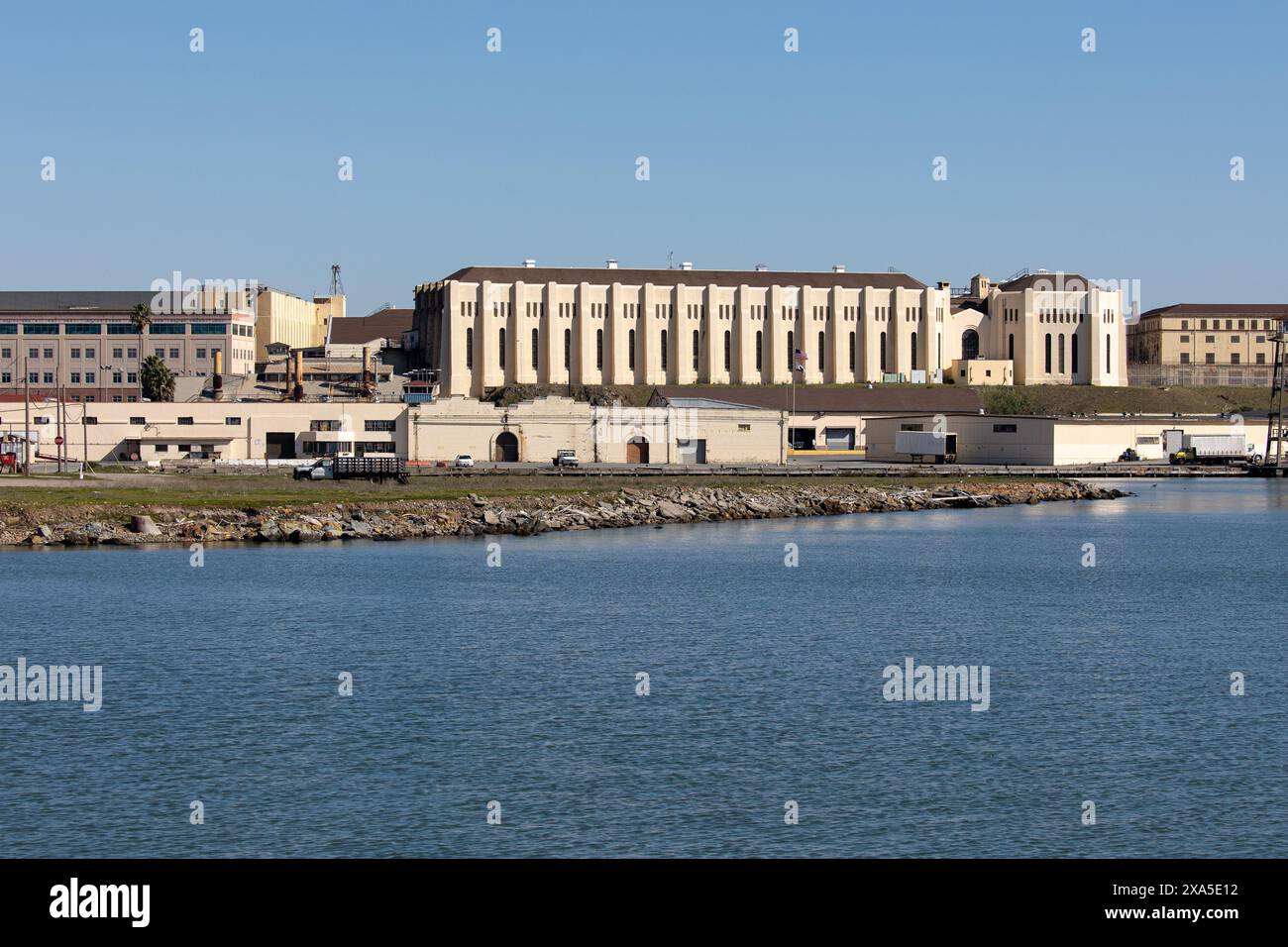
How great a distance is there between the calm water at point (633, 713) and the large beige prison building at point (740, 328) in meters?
92.4

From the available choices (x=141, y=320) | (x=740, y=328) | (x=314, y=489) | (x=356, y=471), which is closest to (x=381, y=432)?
(x=356, y=471)

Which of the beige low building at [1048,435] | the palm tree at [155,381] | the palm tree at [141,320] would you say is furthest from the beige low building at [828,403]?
the palm tree at [141,320]

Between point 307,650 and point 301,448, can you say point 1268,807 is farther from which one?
point 301,448

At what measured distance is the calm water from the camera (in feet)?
68.7

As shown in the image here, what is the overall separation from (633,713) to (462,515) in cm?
4077

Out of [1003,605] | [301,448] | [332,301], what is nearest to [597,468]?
[301,448]

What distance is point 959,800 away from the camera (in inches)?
882

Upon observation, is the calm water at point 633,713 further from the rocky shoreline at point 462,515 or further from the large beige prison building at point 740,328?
the large beige prison building at point 740,328

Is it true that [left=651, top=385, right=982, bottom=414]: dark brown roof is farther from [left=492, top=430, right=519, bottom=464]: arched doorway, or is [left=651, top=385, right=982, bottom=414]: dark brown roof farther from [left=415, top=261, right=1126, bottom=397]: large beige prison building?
[left=492, top=430, right=519, bottom=464]: arched doorway

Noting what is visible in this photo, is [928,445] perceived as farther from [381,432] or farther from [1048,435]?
[381,432]

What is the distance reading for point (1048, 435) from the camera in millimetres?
110375

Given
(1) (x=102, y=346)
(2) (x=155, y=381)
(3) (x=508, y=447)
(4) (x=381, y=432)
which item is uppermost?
(1) (x=102, y=346)

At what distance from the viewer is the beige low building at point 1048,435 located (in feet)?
364

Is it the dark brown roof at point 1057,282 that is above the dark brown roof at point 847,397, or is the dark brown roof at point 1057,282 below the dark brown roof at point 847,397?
above
